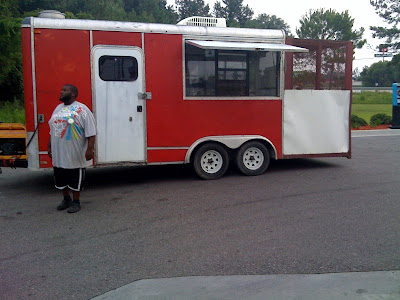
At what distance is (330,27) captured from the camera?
185 ft

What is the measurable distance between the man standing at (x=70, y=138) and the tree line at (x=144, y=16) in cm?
997

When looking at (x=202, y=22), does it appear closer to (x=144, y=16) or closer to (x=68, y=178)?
(x=68, y=178)

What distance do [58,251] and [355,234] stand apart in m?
3.62

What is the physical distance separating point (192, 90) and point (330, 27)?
173ft

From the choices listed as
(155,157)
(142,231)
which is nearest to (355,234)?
(142,231)

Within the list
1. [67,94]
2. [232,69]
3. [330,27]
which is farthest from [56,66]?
[330,27]

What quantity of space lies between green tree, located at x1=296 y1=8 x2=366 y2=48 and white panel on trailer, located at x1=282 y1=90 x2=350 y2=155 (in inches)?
1879

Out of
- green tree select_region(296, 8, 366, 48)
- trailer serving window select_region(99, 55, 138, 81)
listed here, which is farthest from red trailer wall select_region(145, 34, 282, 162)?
green tree select_region(296, 8, 366, 48)

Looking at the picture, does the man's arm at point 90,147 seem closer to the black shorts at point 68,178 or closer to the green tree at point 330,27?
the black shorts at point 68,178

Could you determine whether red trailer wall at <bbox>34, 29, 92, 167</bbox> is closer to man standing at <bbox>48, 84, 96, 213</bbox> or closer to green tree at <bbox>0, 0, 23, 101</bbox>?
man standing at <bbox>48, 84, 96, 213</bbox>

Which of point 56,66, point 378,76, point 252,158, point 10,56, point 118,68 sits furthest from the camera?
point 378,76

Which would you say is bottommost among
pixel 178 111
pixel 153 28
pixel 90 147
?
pixel 90 147

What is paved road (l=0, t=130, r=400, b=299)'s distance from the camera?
4.54 metres

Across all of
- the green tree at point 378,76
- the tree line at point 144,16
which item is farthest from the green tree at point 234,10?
the green tree at point 378,76
